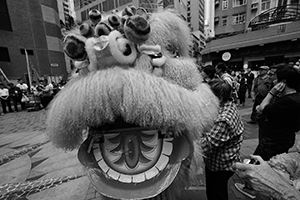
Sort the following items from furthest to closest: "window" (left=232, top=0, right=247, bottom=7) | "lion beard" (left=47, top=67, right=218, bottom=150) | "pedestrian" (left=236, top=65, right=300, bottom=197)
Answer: "window" (left=232, top=0, right=247, bottom=7)
"pedestrian" (left=236, top=65, right=300, bottom=197)
"lion beard" (left=47, top=67, right=218, bottom=150)

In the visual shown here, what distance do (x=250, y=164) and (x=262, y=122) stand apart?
1585mm

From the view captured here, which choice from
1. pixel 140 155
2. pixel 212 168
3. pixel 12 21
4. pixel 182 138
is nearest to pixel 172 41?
pixel 182 138

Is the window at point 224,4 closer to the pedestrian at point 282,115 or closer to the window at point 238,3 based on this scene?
the window at point 238,3

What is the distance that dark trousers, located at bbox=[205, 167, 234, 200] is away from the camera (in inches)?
58.8

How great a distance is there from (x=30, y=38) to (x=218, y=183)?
65.3 ft

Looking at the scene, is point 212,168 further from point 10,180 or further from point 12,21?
point 12,21

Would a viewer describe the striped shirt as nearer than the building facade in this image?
Yes

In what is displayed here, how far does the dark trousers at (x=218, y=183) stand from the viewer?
149cm

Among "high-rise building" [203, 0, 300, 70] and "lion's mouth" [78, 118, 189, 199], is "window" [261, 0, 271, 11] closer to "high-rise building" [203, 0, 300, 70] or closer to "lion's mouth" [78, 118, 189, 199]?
"high-rise building" [203, 0, 300, 70]

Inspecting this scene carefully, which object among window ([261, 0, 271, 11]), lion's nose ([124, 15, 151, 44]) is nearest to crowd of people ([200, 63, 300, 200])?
lion's nose ([124, 15, 151, 44])

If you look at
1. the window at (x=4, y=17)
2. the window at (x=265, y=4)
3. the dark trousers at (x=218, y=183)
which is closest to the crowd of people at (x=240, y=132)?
the dark trousers at (x=218, y=183)

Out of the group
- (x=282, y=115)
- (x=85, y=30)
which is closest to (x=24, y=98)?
(x=85, y=30)

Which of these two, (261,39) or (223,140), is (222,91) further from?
(261,39)

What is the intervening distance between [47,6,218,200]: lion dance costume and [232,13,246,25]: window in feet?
90.0
